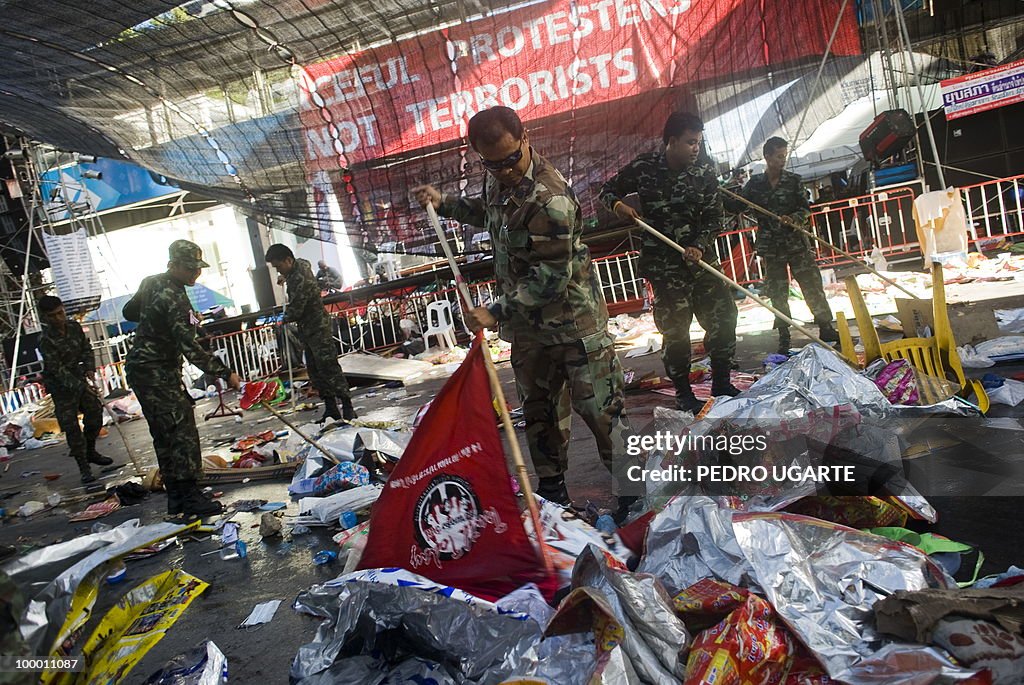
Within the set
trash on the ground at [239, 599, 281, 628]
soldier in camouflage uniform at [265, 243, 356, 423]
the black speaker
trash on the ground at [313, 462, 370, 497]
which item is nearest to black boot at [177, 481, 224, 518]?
trash on the ground at [313, 462, 370, 497]

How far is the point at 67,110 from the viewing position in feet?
22.2

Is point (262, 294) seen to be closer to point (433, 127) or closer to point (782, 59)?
point (433, 127)

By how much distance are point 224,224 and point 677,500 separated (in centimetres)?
2342

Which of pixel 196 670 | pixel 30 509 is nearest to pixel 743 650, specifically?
pixel 196 670

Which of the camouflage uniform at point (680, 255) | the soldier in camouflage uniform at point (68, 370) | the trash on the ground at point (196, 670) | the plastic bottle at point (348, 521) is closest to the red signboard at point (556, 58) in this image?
the camouflage uniform at point (680, 255)

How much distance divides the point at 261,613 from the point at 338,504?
1191 mm

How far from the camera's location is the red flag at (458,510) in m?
2.72

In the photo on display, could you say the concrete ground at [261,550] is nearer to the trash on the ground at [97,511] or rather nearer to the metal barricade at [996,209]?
the trash on the ground at [97,511]

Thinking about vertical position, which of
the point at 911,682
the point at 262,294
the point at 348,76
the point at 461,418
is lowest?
the point at 911,682

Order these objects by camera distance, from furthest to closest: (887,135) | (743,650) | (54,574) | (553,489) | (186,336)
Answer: (887,135) < (186,336) < (553,489) < (54,574) < (743,650)

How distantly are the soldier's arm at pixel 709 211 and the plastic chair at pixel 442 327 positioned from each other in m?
7.82

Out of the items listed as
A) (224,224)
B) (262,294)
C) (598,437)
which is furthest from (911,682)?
(224,224)

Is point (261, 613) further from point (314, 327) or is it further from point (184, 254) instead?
point (314, 327)

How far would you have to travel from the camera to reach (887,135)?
693 centimetres
